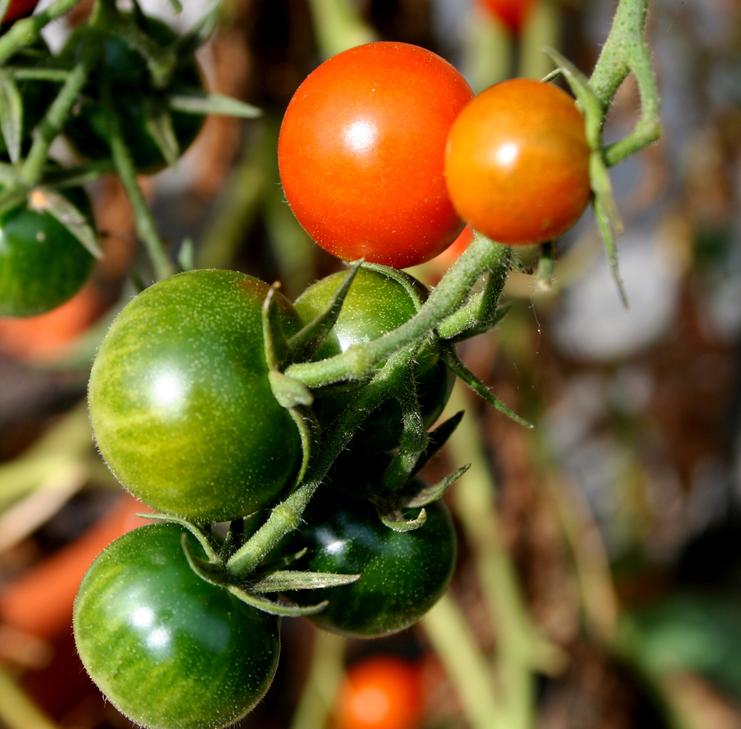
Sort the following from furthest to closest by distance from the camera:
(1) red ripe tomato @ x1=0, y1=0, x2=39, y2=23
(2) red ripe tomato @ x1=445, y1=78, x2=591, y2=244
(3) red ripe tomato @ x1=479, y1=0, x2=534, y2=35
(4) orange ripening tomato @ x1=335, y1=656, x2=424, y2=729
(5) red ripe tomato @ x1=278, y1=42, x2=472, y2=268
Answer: (4) orange ripening tomato @ x1=335, y1=656, x2=424, y2=729 < (3) red ripe tomato @ x1=479, y1=0, x2=534, y2=35 < (1) red ripe tomato @ x1=0, y1=0, x2=39, y2=23 < (5) red ripe tomato @ x1=278, y1=42, x2=472, y2=268 < (2) red ripe tomato @ x1=445, y1=78, x2=591, y2=244

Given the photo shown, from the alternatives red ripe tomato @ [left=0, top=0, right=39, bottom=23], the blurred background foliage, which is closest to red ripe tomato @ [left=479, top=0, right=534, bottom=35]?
the blurred background foliage

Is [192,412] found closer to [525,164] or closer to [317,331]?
[317,331]

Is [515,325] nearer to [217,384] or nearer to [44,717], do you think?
[44,717]

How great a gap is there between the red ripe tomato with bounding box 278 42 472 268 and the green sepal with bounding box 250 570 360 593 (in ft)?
0.58

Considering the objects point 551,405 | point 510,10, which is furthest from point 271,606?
point 551,405

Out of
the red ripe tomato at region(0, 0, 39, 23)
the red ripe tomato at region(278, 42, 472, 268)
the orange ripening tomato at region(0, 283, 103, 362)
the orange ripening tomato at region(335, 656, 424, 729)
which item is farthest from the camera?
the orange ripening tomato at region(0, 283, 103, 362)

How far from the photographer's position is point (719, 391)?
7.06ft

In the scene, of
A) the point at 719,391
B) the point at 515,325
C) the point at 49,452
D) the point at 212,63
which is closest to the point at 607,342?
the point at 719,391

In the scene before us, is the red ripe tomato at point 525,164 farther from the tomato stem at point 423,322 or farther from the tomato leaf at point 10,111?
the tomato leaf at point 10,111

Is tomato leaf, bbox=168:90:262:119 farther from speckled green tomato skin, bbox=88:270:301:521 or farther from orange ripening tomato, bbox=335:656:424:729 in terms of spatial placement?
orange ripening tomato, bbox=335:656:424:729

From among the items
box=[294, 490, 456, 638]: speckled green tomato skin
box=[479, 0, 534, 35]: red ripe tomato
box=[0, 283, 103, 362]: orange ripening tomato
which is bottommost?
box=[0, 283, 103, 362]: orange ripening tomato

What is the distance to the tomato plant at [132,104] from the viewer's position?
2.30ft

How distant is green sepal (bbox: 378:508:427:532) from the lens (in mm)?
522

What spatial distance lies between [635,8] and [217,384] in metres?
0.27
